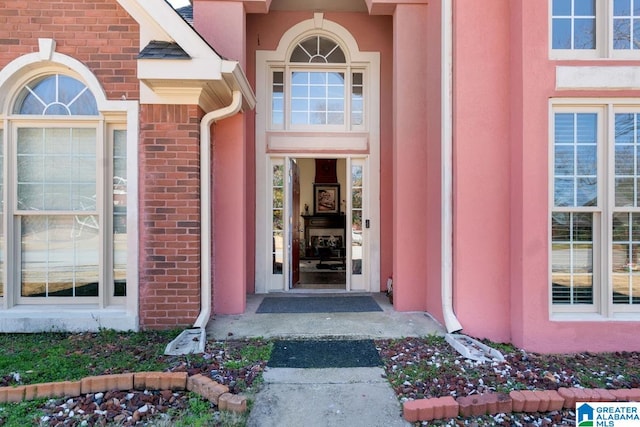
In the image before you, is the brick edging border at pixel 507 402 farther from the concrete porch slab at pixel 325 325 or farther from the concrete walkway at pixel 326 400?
the concrete porch slab at pixel 325 325

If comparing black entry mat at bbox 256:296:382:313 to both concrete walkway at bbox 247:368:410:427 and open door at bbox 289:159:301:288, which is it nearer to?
open door at bbox 289:159:301:288

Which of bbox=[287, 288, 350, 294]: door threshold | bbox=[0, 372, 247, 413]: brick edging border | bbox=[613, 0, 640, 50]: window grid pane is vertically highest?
bbox=[613, 0, 640, 50]: window grid pane

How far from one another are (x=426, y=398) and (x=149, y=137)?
398cm

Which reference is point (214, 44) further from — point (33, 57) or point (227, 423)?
point (227, 423)

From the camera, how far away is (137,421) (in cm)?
254

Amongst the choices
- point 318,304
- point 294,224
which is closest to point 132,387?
point 318,304

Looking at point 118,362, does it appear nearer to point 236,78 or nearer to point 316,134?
point 236,78

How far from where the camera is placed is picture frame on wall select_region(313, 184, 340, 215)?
11.6 meters

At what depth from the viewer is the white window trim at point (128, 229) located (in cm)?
413

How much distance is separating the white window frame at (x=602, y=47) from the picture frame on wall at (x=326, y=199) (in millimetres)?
8113

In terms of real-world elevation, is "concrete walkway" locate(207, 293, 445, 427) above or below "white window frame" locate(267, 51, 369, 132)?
below
